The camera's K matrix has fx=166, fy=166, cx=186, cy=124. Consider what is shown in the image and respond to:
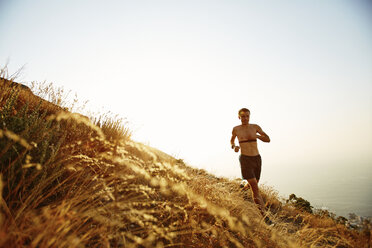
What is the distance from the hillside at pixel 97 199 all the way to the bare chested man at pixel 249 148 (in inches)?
35.7

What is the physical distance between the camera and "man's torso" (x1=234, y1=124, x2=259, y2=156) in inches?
172

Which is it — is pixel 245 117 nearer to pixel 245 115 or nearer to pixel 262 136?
pixel 245 115

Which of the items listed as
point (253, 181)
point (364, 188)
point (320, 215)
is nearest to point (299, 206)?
point (320, 215)

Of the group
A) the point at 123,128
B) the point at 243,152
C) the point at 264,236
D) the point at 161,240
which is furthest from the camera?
the point at 243,152

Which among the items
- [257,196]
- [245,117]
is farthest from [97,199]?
[245,117]

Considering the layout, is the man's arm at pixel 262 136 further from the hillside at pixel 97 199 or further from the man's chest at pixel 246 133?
the hillside at pixel 97 199

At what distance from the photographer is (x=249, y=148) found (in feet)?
14.4

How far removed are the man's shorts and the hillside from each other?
37.8 inches

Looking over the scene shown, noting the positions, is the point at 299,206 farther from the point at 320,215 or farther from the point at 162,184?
the point at 162,184

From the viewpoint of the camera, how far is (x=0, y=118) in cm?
150

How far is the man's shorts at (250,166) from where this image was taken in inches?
163

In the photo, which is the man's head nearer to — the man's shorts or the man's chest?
the man's chest

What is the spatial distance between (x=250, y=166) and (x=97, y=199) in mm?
3777

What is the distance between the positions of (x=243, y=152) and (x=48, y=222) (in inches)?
165
